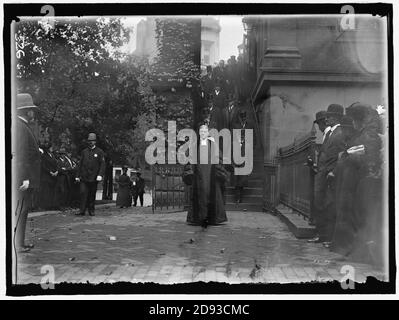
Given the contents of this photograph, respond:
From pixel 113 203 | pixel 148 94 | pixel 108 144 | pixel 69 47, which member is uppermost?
pixel 69 47

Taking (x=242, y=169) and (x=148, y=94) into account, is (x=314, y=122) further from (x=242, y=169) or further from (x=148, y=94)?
(x=148, y=94)

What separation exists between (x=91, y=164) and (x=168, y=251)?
48.7 inches

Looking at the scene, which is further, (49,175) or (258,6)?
(49,175)

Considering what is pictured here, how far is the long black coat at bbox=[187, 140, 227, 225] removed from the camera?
6.54 metres

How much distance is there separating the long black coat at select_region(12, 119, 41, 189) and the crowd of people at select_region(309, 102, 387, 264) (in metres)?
2.90

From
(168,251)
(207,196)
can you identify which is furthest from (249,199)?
(168,251)

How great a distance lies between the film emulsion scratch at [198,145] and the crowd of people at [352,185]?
0.01 metres

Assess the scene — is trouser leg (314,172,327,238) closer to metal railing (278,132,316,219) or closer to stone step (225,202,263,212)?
metal railing (278,132,316,219)

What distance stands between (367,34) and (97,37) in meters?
2.72

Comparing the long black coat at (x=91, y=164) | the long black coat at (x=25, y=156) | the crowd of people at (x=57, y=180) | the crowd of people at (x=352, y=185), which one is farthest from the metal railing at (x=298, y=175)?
the long black coat at (x=25, y=156)

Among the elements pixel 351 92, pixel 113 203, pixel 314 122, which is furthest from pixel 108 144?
pixel 351 92

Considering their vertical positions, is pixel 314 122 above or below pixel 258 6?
below

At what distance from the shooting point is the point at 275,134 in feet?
21.6

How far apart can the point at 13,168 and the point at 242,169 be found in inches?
91.1
